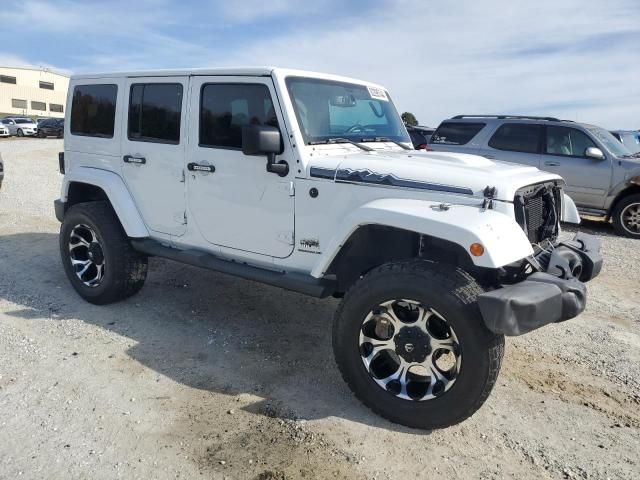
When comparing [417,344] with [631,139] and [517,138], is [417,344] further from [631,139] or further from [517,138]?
[631,139]

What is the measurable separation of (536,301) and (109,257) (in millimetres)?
3596

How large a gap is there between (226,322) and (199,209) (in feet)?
3.54

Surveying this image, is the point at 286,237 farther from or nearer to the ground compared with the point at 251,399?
farther from the ground

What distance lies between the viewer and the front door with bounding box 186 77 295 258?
12.2ft

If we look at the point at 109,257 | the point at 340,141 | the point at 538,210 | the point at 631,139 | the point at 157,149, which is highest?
the point at 631,139

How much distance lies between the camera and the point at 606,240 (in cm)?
859

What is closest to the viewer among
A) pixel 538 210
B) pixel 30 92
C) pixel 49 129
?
pixel 538 210

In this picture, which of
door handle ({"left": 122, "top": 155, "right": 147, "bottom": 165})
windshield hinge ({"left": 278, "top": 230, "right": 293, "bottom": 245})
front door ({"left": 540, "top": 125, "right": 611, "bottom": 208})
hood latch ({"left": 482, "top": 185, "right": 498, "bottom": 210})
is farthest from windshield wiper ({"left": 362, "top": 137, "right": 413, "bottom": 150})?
front door ({"left": 540, "top": 125, "right": 611, "bottom": 208})

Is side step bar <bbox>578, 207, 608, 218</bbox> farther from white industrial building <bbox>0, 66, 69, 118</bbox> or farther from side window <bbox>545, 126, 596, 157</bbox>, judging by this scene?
white industrial building <bbox>0, 66, 69, 118</bbox>

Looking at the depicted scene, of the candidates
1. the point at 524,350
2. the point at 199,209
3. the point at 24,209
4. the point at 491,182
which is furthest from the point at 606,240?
the point at 24,209

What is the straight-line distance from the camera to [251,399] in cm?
340

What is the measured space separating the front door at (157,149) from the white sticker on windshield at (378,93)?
156 centimetres

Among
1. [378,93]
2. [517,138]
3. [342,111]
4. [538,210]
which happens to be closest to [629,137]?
[517,138]

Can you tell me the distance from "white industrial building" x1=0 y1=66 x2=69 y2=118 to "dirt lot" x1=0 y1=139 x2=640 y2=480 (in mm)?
79870
